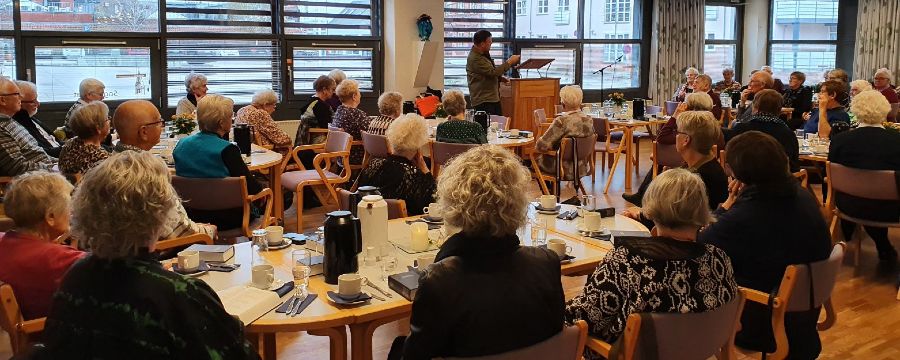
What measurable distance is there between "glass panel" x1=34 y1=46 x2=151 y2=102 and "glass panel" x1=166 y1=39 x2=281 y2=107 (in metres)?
0.30

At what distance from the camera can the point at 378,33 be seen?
34.6ft

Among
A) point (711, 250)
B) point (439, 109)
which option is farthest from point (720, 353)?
point (439, 109)

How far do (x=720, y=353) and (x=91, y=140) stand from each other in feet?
11.0

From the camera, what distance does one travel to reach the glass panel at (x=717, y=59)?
14.4 meters

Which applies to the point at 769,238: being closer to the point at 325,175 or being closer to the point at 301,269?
the point at 301,269

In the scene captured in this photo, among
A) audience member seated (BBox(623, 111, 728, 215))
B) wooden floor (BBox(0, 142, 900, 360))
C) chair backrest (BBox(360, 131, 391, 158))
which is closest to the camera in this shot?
wooden floor (BBox(0, 142, 900, 360))

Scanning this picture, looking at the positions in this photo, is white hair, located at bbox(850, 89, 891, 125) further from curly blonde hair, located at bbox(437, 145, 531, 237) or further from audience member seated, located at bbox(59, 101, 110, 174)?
audience member seated, located at bbox(59, 101, 110, 174)

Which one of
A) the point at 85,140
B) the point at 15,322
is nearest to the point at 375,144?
the point at 85,140

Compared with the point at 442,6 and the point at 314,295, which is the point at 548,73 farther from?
the point at 314,295

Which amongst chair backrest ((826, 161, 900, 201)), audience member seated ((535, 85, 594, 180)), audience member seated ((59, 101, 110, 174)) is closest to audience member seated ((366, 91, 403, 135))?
audience member seated ((535, 85, 594, 180))

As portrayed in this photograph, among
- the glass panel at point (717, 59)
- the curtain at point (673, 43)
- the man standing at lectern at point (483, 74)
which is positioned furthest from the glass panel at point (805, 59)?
the man standing at lectern at point (483, 74)

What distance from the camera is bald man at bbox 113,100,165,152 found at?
4.37 meters

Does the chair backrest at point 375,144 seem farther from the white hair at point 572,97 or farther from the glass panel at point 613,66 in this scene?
the glass panel at point 613,66

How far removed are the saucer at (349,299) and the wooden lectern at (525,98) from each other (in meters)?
7.71
